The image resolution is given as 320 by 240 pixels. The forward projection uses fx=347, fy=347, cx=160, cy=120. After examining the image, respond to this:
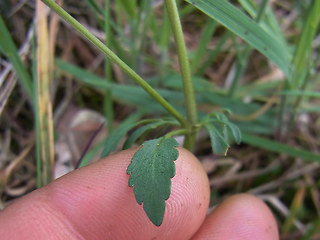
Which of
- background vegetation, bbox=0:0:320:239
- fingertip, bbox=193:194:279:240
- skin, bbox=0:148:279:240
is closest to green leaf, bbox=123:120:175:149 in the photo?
skin, bbox=0:148:279:240

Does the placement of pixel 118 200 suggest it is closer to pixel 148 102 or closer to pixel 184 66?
pixel 184 66

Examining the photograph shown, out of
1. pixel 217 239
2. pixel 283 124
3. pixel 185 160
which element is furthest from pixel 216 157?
pixel 185 160

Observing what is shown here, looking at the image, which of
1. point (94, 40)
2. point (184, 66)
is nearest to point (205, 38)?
point (184, 66)

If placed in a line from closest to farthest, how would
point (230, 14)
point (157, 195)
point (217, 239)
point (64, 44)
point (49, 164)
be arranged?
point (157, 195), point (230, 14), point (217, 239), point (49, 164), point (64, 44)

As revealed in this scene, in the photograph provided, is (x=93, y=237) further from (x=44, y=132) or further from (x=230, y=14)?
(x=230, y=14)

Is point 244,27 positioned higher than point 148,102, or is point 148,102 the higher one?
point 244,27
